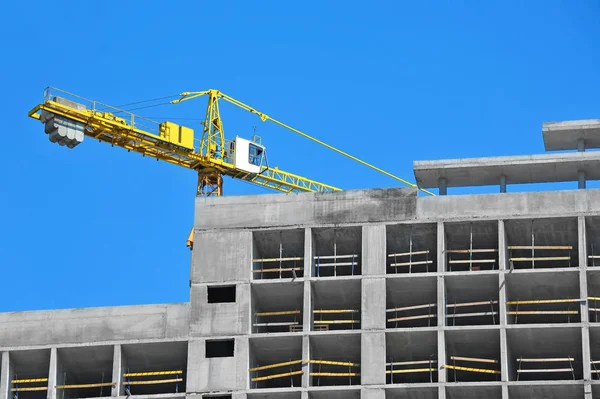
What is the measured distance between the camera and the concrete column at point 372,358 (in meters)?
64.9

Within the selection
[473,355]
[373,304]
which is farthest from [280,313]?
[473,355]

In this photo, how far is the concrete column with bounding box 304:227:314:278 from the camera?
67.8 meters

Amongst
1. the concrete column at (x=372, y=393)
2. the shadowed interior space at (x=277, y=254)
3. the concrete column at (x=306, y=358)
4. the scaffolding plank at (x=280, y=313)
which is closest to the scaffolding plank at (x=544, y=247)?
the concrete column at (x=372, y=393)

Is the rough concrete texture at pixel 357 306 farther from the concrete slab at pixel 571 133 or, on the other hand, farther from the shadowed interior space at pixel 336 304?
the concrete slab at pixel 571 133

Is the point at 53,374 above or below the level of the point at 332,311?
below

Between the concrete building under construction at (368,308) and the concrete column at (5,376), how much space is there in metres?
0.07

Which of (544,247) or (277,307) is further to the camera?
(277,307)

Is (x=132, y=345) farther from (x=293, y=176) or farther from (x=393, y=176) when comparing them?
(x=393, y=176)

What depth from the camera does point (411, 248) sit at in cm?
6800

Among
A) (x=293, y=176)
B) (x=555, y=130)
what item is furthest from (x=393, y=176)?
(x=555, y=130)

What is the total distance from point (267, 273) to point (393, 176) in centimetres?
7226

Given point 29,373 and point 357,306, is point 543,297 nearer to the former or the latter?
point 357,306

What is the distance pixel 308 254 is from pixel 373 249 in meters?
3.07

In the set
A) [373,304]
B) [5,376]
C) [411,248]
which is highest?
[411,248]
